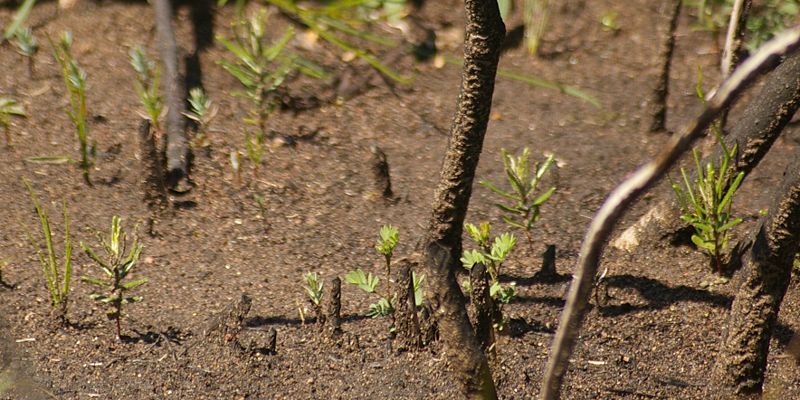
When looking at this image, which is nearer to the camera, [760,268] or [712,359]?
[760,268]

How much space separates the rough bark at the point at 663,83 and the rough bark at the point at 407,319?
161cm

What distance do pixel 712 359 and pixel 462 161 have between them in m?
0.73

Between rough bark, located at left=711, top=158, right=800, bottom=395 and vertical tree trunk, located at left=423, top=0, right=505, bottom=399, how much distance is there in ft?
1.65

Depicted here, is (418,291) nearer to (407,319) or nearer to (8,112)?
(407,319)

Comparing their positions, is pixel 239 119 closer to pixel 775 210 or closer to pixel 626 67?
pixel 626 67

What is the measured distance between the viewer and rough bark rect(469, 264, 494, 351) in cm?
210

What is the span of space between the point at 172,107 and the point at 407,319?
1309 mm

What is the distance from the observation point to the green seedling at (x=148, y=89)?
3.06 meters

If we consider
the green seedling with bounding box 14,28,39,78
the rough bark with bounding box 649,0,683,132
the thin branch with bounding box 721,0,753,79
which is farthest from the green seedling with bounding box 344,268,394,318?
the green seedling with bounding box 14,28,39,78

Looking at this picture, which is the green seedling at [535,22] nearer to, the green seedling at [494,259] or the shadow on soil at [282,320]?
the green seedling at [494,259]

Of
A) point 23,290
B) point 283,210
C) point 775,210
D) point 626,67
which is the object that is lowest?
point 23,290

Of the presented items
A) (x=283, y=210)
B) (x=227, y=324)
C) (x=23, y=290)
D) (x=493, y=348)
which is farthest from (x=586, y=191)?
(x=23, y=290)

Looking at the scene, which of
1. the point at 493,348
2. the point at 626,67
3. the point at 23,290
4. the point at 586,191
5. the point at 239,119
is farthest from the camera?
the point at 626,67

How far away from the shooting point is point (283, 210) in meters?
3.00
